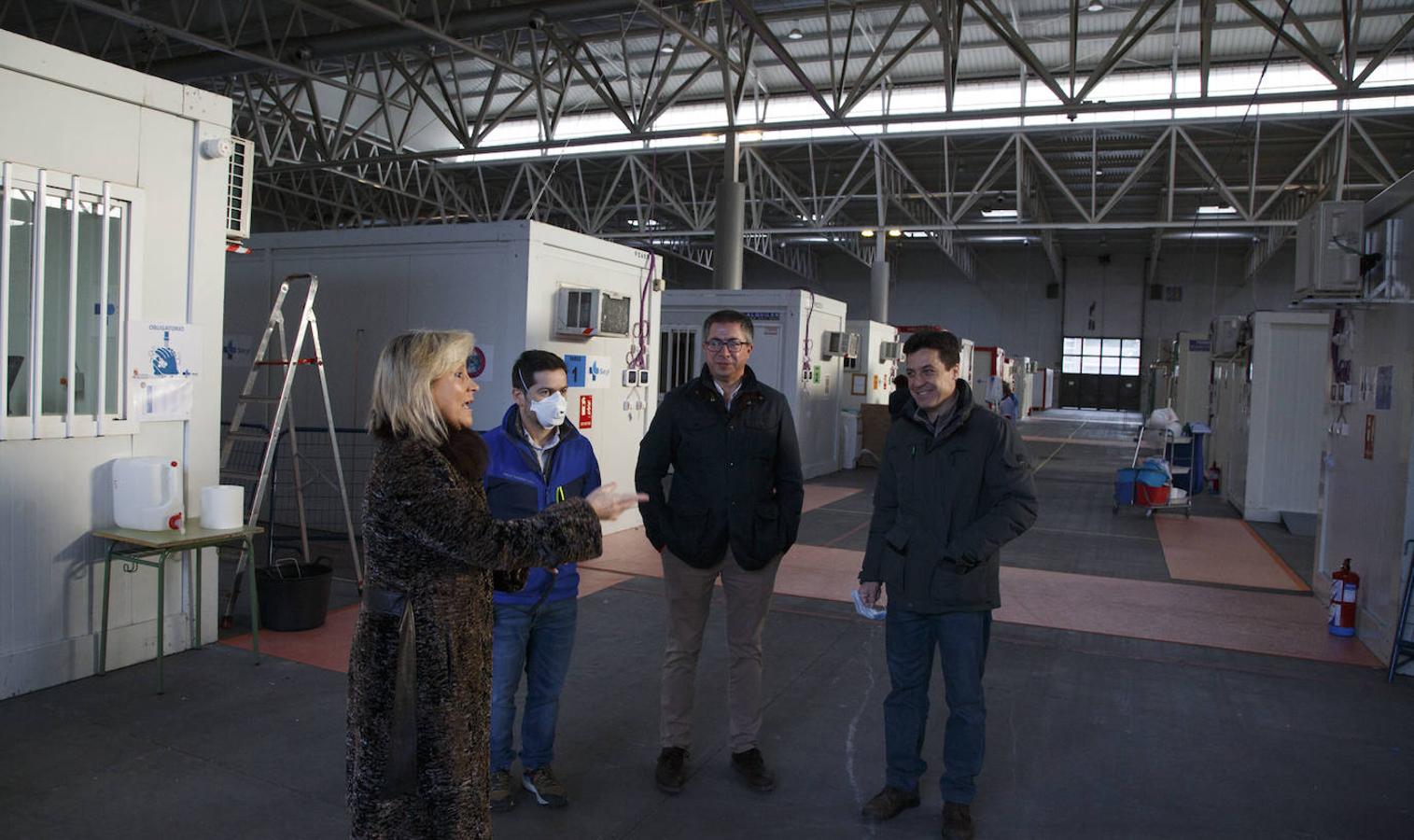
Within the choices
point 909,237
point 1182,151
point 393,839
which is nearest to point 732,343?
point 393,839

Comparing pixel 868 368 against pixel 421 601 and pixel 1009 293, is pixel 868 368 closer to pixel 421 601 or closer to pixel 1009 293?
pixel 421 601

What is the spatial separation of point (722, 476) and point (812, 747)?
1380mm

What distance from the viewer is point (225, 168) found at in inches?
205

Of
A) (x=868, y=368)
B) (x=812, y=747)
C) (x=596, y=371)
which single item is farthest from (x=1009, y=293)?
(x=812, y=747)

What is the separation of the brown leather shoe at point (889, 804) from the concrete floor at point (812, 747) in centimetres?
5

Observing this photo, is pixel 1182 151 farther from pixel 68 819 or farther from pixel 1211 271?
pixel 68 819

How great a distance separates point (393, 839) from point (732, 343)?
2.00m

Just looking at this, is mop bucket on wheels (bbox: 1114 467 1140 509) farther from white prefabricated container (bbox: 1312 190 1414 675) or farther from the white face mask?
the white face mask

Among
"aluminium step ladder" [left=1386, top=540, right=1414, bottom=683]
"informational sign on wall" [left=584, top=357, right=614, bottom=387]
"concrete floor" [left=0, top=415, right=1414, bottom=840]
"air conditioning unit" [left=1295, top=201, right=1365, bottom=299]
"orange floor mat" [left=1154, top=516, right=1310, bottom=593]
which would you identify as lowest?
"concrete floor" [left=0, top=415, right=1414, bottom=840]

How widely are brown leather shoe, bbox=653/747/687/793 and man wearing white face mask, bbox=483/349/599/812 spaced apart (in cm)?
39

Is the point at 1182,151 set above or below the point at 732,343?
above

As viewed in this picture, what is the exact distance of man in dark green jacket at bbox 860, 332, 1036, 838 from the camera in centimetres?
327

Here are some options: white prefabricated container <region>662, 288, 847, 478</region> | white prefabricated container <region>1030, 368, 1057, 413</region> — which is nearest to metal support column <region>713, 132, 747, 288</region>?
white prefabricated container <region>662, 288, 847, 478</region>

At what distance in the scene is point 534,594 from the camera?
10.9 feet
